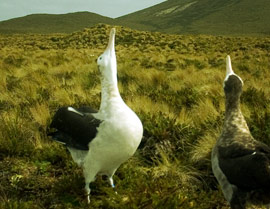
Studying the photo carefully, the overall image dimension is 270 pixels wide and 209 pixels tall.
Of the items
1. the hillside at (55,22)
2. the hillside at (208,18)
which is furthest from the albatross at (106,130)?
the hillside at (55,22)

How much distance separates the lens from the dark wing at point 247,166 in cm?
235

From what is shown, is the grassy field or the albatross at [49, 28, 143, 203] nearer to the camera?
the albatross at [49, 28, 143, 203]

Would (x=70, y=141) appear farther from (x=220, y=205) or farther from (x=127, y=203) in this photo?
(x=220, y=205)

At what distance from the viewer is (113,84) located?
2.92m

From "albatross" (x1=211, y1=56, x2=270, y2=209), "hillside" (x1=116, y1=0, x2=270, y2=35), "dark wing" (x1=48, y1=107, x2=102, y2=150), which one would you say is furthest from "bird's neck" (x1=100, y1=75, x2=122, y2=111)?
"hillside" (x1=116, y1=0, x2=270, y2=35)

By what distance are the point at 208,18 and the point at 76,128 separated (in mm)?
120590

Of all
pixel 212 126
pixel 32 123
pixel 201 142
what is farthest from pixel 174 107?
pixel 32 123

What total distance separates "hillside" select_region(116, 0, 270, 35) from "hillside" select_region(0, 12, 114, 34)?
9717mm

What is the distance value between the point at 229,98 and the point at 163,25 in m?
115

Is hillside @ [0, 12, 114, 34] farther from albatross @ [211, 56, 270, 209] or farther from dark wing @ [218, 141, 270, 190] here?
dark wing @ [218, 141, 270, 190]

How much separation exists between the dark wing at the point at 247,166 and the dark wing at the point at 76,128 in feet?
3.55

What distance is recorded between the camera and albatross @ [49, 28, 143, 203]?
9.02 ft

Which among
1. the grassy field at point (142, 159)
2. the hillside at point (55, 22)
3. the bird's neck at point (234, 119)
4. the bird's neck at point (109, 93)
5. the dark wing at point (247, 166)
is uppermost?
the hillside at point (55, 22)

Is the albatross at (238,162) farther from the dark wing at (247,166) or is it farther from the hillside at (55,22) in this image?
the hillside at (55,22)
